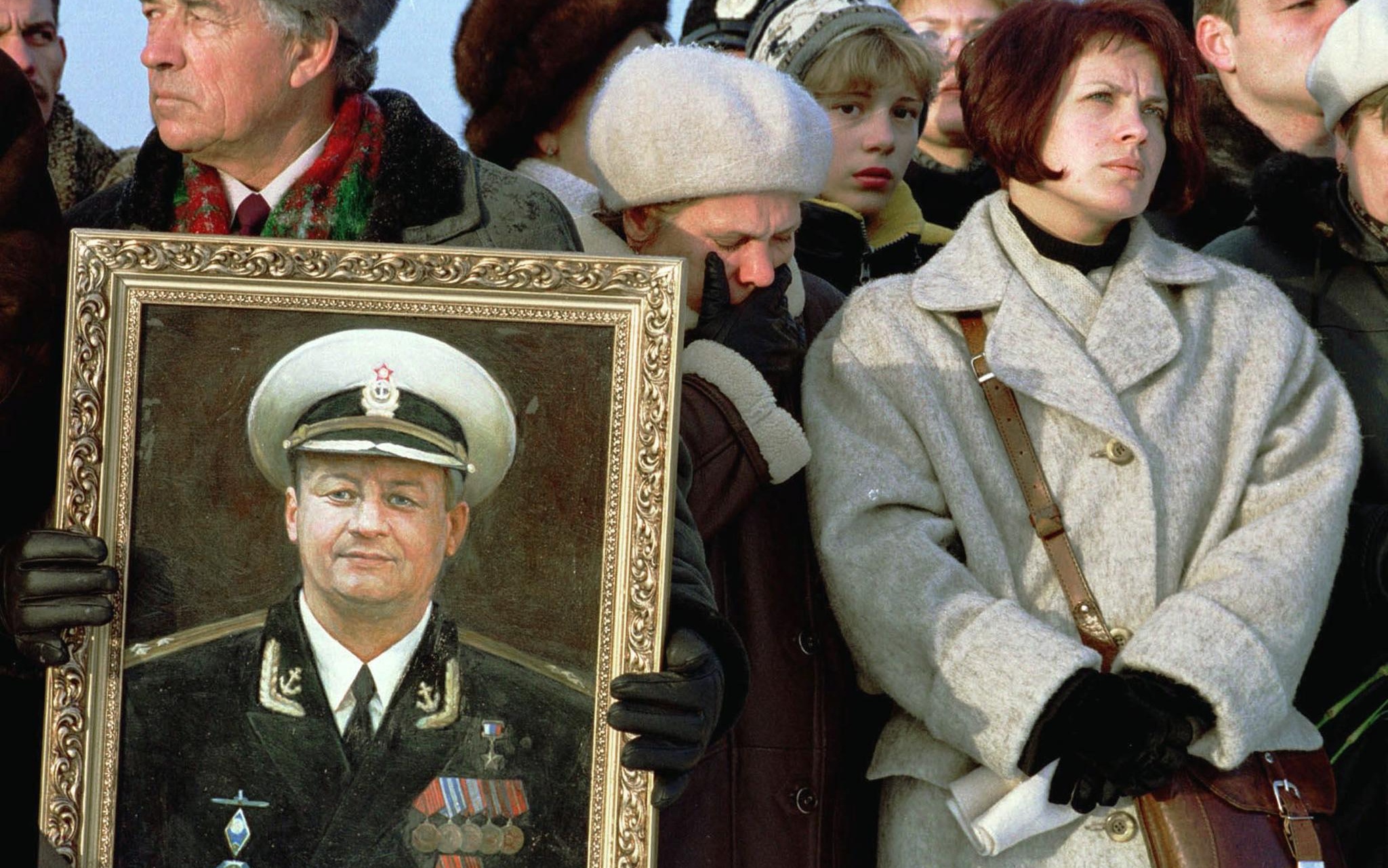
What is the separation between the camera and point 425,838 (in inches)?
117

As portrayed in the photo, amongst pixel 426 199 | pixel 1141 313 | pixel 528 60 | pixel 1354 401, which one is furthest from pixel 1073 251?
pixel 528 60

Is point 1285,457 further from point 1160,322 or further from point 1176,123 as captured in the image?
point 1176,123

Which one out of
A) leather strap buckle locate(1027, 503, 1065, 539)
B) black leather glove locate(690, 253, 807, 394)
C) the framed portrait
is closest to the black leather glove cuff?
leather strap buckle locate(1027, 503, 1065, 539)

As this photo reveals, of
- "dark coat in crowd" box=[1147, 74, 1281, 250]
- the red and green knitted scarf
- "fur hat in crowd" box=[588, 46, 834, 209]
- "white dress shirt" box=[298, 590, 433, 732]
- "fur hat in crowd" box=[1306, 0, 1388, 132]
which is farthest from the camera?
"dark coat in crowd" box=[1147, 74, 1281, 250]

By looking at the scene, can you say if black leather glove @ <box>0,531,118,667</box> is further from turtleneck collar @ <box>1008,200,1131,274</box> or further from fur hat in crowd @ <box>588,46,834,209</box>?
turtleneck collar @ <box>1008,200,1131,274</box>

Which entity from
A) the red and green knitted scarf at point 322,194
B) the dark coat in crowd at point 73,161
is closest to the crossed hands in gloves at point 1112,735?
the red and green knitted scarf at point 322,194

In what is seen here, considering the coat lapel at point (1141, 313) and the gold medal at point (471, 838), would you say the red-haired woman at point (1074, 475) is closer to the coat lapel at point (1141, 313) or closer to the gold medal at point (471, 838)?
the coat lapel at point (1141, 313)

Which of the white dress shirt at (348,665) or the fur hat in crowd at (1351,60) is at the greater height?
the fur hat in crowd at (1351,60)

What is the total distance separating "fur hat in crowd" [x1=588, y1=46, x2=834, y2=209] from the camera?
12.9ft

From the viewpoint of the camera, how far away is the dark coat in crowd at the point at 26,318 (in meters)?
3.18

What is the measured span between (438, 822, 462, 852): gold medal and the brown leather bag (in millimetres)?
1288

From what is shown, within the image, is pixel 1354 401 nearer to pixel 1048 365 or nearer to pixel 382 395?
pixel 1048 365

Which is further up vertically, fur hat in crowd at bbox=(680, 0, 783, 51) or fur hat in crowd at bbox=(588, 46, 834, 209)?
fur hat in crowd at bbox=(680, 0, 783, 51)

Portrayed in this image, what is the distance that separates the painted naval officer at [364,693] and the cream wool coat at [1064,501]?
847 mm
